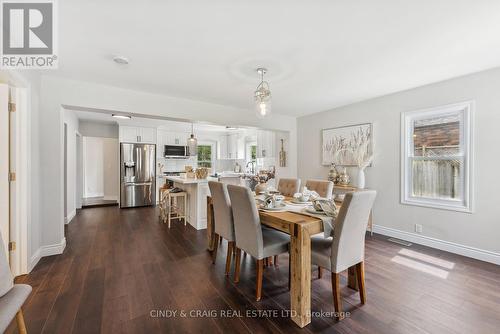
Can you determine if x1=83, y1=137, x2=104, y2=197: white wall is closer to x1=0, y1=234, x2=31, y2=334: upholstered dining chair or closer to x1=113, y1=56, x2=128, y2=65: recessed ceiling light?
x1=113, y1=56, x2=128, y2=65: recessed ceiling light

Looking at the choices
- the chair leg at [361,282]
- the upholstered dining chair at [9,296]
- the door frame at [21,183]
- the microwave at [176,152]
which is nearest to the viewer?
the upholstered dining chair at [9,296]

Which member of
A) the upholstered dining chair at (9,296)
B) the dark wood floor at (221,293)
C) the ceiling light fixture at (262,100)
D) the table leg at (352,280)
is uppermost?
the ceiling light fixture at (262,100)

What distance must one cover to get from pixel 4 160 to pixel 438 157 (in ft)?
17.6

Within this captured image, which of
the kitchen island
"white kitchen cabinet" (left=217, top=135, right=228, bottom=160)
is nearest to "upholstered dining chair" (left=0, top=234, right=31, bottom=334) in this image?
the kitchen island

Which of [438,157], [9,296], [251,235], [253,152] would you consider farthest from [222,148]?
[9,296]

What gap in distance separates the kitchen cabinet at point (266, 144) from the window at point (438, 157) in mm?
3341

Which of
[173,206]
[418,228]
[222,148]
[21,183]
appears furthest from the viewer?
[222,148]

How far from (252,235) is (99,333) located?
1.32 meters

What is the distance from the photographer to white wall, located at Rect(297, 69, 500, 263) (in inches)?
106

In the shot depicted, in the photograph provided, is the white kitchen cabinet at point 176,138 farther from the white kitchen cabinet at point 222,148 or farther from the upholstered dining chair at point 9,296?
the upholstered dining chair at point 9,296

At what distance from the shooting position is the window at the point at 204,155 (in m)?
8.14

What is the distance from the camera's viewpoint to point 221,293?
2053mm

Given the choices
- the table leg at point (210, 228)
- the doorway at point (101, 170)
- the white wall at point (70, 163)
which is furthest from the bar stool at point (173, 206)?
the doorway at point (101, 170)

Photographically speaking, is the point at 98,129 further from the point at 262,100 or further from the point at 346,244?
the point at 346,244
